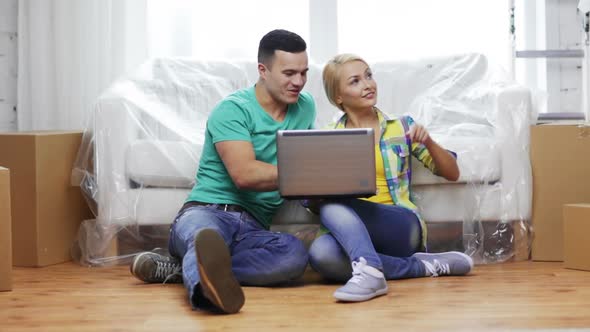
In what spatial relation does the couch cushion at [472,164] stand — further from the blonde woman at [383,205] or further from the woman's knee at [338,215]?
the woman's knee at [338,215]

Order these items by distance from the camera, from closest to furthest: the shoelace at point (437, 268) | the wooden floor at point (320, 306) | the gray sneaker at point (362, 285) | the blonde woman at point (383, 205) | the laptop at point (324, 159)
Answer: the wooden floor at point (320, 306) < the gray sneaker at point (362, 285) < the laptop at point (324, 159) < the blonde woman at point (383, 205) < the shoelace at point (437, 268)

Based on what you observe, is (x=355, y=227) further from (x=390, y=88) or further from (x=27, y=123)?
(x=27, y=123)

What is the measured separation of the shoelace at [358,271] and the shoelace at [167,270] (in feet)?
1.65

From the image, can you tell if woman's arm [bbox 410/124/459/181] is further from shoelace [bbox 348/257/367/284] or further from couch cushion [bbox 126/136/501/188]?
shoelace [bbox 348/257/367/284]

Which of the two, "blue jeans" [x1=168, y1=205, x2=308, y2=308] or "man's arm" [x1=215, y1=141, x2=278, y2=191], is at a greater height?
"man's arm" [x1=215, y1=141, x2=278, y2=191]

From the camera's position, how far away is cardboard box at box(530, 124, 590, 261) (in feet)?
8.34

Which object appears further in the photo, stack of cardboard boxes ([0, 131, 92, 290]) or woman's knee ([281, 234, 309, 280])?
stack of cardboard boxes ([0, 131, 92, 290])

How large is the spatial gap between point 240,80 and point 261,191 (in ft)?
2.99

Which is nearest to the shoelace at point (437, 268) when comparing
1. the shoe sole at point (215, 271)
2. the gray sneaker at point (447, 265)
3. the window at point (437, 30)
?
the gray sneaker at point (447, 265)

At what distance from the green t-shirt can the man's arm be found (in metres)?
0.03

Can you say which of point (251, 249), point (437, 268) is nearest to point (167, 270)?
point (251, 249)

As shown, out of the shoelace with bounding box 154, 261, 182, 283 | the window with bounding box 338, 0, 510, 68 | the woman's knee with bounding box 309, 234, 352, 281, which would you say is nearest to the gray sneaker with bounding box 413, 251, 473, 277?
the woman's knee with bounding box 309, 234, 352, 281

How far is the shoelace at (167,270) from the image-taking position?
2.29 meters

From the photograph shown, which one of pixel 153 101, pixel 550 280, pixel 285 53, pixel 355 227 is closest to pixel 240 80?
pixel 153 101
